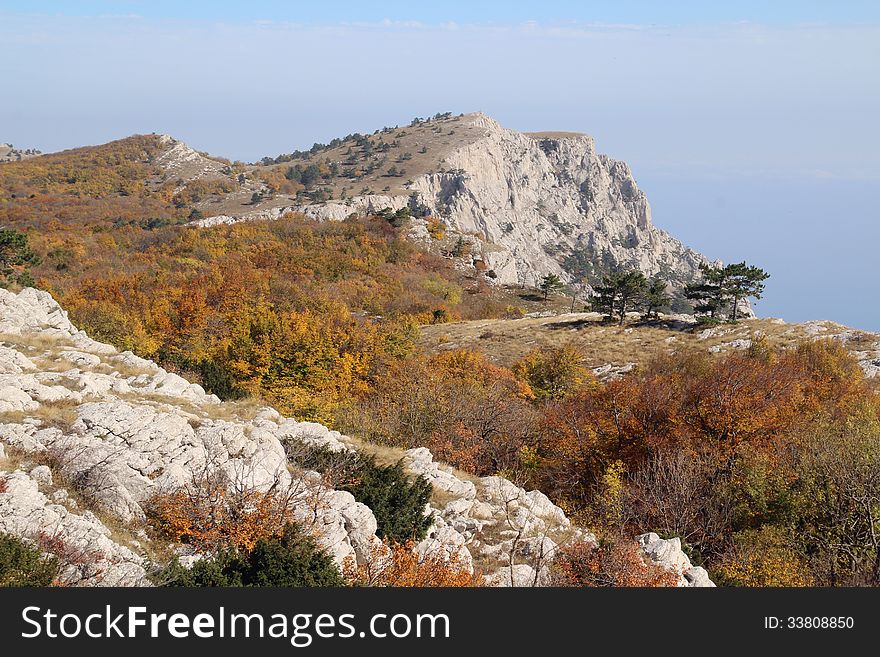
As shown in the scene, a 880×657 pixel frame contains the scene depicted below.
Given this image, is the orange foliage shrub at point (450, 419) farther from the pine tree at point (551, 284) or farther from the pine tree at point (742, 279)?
the pine tree at point (551, 284)

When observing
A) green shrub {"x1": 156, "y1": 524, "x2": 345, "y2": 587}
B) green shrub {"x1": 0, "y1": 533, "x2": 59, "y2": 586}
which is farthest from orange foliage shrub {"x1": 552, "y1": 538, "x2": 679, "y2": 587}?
green shrub {"x1": 0, "y1": 533, "x2": 59, "y2": 586}

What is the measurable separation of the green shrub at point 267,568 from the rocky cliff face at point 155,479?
40.0 inches

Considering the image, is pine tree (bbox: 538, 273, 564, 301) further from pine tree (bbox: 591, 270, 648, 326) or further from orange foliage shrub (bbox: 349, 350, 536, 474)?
orange foliage shrub (bbox: 349, 350, 536, 474)

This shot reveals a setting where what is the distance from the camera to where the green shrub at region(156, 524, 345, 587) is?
14195mm

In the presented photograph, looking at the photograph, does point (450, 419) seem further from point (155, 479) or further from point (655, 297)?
point (655, 297)

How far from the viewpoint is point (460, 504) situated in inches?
863

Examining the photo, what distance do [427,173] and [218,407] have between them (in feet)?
515

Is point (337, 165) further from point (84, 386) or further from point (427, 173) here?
point (84, 386)

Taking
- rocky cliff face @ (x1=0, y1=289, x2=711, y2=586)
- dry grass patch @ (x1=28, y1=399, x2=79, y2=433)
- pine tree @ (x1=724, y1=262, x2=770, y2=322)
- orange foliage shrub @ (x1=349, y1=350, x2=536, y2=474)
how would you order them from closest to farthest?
rocky cliff face @ (x1=0, y1=289, x2=711, y2=586)
dry grass patch @ (x1=28, y1=399, x2=79, y2=433)
orange foliage shrub @ (x1=349, y1=350, x2=536, y2=474)
pine tree @ (x1=724, y1=262, x2=770, y2=322)

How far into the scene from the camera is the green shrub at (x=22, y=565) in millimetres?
12391

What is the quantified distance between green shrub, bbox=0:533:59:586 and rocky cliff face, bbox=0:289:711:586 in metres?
0.51

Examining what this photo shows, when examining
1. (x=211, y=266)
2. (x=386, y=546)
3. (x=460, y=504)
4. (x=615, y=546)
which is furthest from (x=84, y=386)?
(x=211, y=266)

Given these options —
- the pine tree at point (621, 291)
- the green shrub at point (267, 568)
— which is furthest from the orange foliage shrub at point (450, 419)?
the pine tree at point (621, 291)

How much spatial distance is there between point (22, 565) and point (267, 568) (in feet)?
16.5
